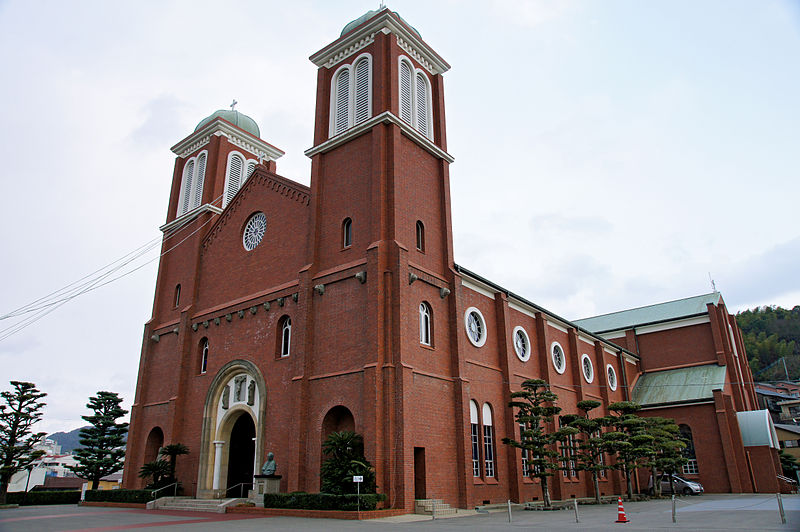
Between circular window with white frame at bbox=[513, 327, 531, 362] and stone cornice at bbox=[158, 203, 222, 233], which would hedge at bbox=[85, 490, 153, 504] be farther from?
circular window with white frame at bbox=[513, 327, 531, 362]

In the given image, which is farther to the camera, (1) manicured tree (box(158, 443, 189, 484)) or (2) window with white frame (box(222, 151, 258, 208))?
(2) window with white frame (box(222, 151, 258, 208))

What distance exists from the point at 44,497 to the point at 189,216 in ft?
56.4

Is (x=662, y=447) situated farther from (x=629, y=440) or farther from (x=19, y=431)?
(x=19, y=431)

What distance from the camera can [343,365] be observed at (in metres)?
21.1

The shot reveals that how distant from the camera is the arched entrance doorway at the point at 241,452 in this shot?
2584cm

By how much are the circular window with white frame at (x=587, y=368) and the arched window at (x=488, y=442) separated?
Answer: 12.8 meters

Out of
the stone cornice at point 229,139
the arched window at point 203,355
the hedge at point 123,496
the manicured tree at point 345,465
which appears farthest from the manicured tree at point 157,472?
the stone cornice at point 229,139

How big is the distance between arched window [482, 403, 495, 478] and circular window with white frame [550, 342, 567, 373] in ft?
28.1

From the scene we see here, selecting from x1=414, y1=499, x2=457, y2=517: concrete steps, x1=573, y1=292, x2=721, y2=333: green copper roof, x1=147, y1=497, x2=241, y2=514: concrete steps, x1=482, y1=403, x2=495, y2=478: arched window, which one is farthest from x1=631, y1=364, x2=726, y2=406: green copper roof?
x1=147, y1=497, x2=241, y2=514: concrete steps

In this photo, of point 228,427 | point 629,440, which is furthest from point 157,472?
point 629,440

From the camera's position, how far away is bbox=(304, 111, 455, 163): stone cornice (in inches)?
946

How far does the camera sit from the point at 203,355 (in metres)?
28.7

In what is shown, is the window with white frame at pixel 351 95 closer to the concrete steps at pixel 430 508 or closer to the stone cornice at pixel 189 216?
the stone cornice at pixel 189 216

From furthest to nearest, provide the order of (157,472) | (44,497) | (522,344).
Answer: (44,497), (522,344), (157,472)
